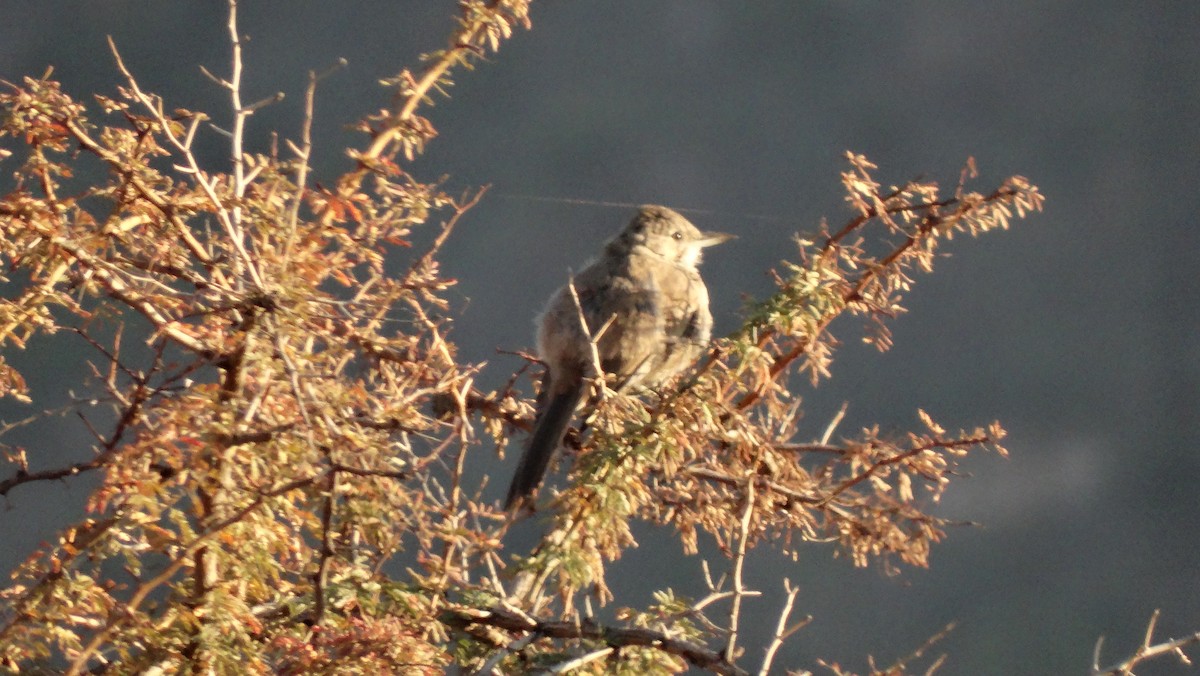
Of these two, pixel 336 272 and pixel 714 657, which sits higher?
pixel 336 272

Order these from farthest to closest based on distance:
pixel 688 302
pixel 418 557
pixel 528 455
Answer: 1. pixel 688 302
2. pixel 528 455
3. pixel 418 557

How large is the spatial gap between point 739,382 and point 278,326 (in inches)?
36.2

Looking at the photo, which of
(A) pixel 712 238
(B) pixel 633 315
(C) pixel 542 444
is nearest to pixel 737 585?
(C) pixel 542 444

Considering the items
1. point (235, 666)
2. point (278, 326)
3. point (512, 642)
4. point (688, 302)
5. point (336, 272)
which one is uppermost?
point (688, 302)

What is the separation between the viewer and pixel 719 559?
15.1 ft

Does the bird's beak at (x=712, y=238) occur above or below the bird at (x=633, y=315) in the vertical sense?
above

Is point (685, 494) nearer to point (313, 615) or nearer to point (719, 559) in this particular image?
point (313, 615)

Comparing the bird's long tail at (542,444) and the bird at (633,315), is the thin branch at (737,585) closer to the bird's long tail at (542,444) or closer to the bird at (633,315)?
the bird's long tail at (542,444)

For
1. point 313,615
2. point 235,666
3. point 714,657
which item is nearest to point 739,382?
point 714,657

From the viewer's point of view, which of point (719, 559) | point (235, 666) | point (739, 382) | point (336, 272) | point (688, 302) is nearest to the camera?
point (235, 666)

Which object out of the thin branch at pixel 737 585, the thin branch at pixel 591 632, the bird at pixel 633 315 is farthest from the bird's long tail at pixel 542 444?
the thin branch at pixel 737 585

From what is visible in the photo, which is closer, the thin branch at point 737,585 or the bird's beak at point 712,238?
the thin branch at point 737,585

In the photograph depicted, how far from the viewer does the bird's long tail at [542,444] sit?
277cm

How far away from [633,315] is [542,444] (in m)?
0.86
